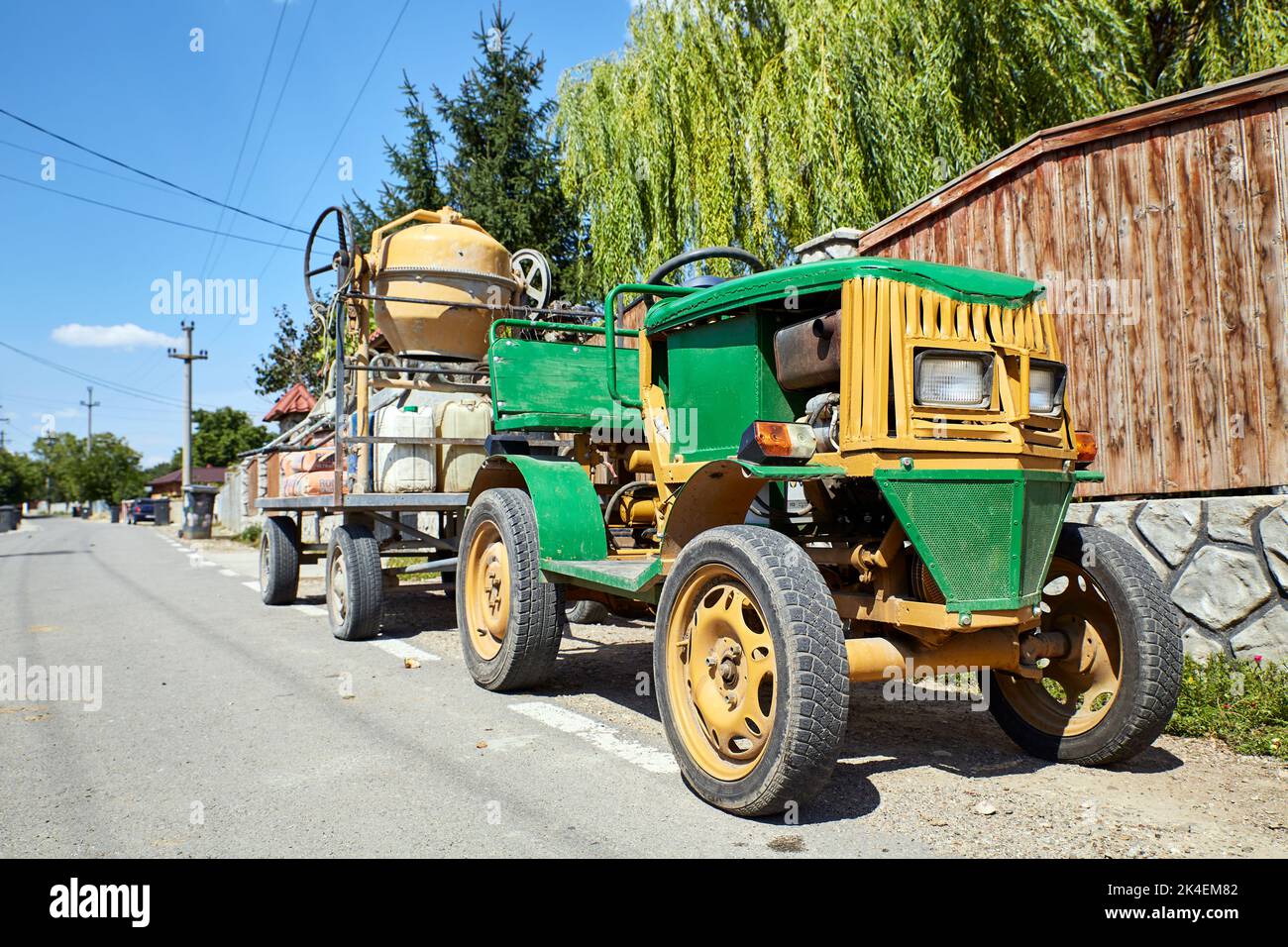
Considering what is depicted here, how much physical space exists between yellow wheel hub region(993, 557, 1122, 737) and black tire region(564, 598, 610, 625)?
14.4 feet

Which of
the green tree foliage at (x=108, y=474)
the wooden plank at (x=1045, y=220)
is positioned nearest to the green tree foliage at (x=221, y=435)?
the green tree foliage at (x=108, y=474)

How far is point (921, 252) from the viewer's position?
7.56 metres

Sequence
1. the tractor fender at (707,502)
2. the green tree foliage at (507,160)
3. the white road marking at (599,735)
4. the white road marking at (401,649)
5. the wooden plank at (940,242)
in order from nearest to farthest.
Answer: the tractor fender at (707,502)
the white road marking at (599,735)
the white road marking at (401,649)
the wooden plank at (940,242)
the green tree foliage at (507,160)

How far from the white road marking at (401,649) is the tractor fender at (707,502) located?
11.2ft

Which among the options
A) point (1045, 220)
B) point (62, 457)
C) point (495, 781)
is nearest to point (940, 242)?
point (1045, 220)

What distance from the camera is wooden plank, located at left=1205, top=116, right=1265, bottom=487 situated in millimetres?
5457

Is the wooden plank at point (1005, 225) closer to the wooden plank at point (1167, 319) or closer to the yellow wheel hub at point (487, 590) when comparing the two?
the wooden plank at point (1167, 319)

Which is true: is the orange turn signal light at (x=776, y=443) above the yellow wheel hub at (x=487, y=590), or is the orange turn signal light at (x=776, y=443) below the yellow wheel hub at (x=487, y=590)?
above

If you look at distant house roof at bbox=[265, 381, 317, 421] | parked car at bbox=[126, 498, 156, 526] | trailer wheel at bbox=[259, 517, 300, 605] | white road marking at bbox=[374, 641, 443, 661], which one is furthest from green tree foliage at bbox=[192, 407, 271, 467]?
white road marking at bbox=[374, 641, 443, 661]

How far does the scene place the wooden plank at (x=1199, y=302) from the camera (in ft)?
18.4

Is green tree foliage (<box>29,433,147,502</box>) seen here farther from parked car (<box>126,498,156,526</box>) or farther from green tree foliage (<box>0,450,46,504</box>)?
parked car (<box>126,498,156,526</box>)

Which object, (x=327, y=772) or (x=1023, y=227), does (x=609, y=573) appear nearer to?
(x=327, y=772)
